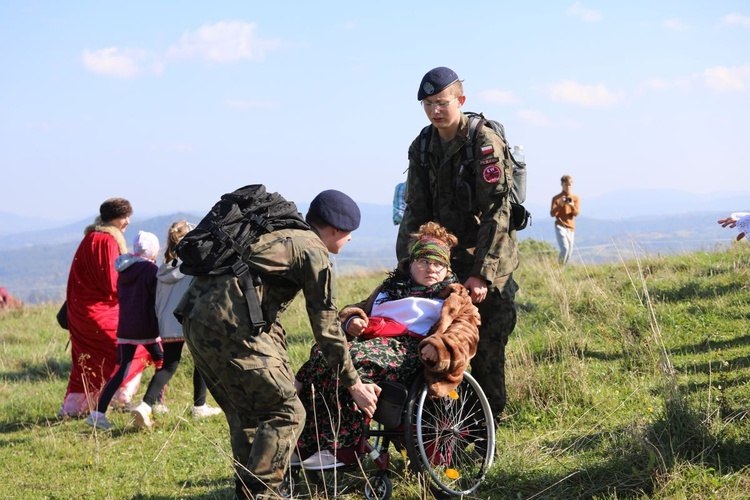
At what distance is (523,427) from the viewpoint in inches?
216

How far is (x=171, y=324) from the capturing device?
7.05 m

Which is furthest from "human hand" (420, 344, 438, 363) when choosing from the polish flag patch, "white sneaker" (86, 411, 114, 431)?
"white sneaker" (86, 411, 114, 431)

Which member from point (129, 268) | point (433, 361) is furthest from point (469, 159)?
point (129, 268)

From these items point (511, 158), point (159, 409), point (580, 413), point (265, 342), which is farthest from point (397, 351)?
point (159, 409)

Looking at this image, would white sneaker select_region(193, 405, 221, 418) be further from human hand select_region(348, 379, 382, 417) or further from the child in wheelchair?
human hand select_region(348, 379, 382, 417)

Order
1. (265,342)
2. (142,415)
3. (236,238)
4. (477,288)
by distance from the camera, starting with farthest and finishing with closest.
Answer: (142,415) → (477,288) → (265,342) → (236,238)

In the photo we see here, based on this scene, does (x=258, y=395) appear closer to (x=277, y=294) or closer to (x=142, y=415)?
(x=277, y=294)

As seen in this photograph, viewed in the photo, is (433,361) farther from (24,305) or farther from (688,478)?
(24,305)

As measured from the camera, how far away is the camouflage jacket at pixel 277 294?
3.72 m

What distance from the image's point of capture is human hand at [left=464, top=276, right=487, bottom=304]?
472cm

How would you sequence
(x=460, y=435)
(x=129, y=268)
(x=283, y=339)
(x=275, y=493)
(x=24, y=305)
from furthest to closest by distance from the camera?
1. (x=24, y=305)
2. (x=129, y=268)
3. (x=460, y=435)
4. (x=283, y=339)
5. (x=275, y=493)

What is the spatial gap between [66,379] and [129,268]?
119 inches

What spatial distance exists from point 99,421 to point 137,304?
107 centimetres

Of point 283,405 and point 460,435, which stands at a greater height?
point 283,405
